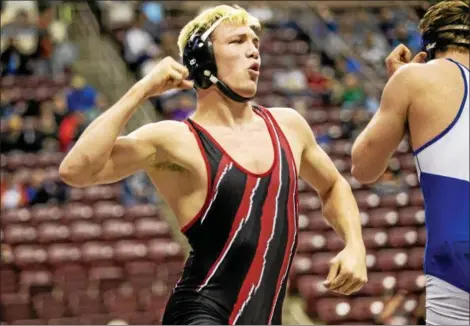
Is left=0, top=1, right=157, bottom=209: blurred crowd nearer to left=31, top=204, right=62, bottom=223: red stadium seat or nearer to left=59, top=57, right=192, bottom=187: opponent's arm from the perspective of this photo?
left=31, top=204, right=62, bottom=223: red stadium seat

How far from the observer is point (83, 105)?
1246 centimetres

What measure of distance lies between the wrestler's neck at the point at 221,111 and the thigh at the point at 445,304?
1.02 meters

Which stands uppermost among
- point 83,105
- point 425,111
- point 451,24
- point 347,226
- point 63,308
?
point 451,24

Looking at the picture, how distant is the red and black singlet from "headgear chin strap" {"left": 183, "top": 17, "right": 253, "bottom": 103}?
248mm

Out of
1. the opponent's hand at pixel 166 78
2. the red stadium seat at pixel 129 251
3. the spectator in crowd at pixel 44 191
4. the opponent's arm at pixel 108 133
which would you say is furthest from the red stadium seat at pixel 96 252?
the opponent's hand at pixel 166 78

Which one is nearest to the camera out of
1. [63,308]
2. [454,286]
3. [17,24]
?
[454,286]

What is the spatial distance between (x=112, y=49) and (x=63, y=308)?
6450 millimetres

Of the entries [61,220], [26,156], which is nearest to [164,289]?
[61,220]

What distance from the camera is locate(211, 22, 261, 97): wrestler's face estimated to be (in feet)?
12.5

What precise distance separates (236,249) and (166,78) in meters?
0.64

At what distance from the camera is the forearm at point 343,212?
373cm

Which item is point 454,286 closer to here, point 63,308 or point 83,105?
point 63,308

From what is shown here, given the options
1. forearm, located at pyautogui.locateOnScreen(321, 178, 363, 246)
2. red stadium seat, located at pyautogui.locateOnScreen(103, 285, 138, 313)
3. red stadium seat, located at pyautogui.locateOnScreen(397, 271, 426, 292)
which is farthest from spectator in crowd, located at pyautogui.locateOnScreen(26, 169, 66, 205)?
forearm, located at pyautogui.locateOnScreen(321, 178, 363, 246)

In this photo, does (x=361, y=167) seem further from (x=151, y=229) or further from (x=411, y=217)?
(x=151, y=229)
